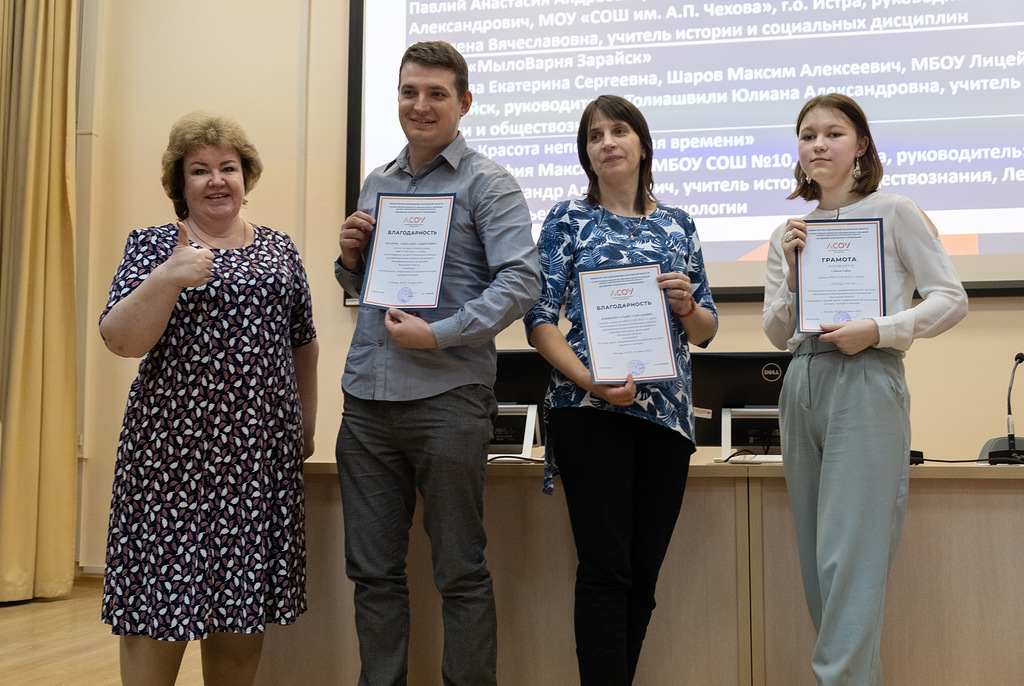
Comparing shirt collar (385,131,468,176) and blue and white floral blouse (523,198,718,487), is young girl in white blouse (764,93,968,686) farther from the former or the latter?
shirt collar (385,131,468,176)

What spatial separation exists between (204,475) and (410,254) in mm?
617

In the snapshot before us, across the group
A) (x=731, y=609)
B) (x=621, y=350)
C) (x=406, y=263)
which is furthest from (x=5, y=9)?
(x=731, y=609)

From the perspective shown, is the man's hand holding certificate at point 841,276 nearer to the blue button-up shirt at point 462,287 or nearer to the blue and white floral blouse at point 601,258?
the blue and white floral blouse at point 601,258

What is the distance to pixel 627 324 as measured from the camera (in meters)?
1.84

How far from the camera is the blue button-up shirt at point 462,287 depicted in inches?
68.5

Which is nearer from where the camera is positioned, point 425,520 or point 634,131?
point 425,520

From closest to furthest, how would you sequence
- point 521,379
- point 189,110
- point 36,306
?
1. point 521,379
2. point 36,306
3. point 189,110

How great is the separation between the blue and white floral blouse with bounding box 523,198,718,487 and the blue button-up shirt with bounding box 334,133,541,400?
0.39 ft

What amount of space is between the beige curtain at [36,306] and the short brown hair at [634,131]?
3.21 m

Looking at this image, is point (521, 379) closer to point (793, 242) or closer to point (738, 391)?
point (738, 391)

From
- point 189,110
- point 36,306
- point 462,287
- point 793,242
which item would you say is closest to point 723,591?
point 793,242

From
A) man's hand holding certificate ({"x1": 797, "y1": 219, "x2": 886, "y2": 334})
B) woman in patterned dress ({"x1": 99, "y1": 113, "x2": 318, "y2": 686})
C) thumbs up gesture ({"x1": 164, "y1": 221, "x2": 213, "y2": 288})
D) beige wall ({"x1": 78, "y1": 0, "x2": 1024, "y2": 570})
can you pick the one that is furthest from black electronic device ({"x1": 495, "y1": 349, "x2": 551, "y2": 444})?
beige wall ({"x1": 78, "y1": 0, "x2": 1024, "y2": 570})

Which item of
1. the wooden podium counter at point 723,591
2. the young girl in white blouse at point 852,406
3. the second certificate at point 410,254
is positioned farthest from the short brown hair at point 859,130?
A: the second certificate at point 410,254

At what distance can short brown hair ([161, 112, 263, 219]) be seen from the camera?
1.92 meters
